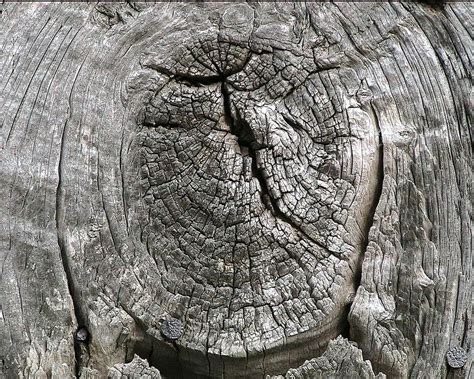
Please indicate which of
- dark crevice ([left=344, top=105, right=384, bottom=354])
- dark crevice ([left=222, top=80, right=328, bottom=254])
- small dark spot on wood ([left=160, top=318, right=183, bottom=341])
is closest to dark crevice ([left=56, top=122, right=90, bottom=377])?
small dark spot on wood ([left=160, top=318, right=183, bottom=341])

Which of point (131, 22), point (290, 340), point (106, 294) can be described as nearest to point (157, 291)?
point (106, 294)

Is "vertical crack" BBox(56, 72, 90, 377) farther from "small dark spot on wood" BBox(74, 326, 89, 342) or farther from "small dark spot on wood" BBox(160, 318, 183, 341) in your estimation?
"small dark spot on wood" BBox(160, 318, 183, 341)

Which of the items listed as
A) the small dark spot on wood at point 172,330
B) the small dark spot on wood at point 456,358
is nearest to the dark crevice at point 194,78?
the small dark spot on wood at point 172,330

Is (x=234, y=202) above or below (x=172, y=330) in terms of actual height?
above

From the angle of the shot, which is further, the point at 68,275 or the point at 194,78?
the point at 194,78

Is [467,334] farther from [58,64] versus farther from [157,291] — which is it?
[58,64]

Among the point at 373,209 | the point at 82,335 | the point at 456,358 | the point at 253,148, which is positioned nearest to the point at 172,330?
the point at 82,335

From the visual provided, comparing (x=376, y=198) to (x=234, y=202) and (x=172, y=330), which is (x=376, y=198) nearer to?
(x=234, y=202)

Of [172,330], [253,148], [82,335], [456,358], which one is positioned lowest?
[82,335]

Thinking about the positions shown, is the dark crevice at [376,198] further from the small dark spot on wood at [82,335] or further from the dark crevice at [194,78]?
the small dark spot on wood at [82,335]
